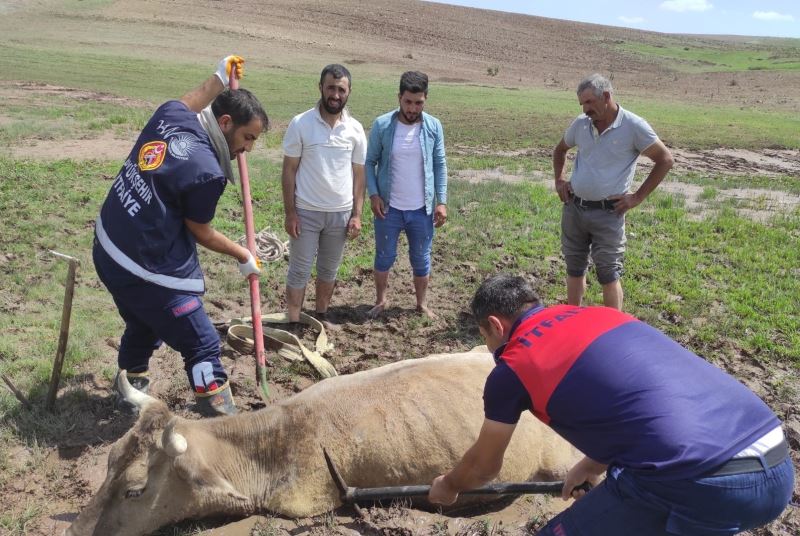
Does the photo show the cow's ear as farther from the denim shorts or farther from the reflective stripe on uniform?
the denim shorts

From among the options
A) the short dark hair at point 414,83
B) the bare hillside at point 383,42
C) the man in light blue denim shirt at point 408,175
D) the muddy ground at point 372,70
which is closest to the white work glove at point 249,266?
the muddy ground at point 372,70

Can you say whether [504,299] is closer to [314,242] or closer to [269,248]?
[314,242]

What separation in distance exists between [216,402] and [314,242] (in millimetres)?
2258

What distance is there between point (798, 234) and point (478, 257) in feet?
16.5

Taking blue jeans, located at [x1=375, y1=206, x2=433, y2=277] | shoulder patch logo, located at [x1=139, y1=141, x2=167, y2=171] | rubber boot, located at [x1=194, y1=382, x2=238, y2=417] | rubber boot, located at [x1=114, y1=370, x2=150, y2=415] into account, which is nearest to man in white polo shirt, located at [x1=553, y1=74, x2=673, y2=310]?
blue jeans, located at [x1=375, y1=206, x2=433, y2=277]

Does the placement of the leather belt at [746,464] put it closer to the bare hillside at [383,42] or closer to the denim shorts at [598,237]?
the denim shorts at [598,237]

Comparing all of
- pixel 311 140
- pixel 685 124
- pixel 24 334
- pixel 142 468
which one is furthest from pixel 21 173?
pixel 685 124

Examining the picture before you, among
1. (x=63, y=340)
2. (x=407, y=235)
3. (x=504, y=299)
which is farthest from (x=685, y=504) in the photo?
(x=407, y=235)

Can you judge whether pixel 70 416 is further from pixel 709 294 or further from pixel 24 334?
pixel 709 294

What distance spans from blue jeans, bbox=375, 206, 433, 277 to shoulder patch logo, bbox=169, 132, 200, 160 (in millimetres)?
2900

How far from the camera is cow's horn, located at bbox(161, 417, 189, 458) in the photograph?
394 cm

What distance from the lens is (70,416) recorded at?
17.0 ft

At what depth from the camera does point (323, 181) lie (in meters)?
6.48

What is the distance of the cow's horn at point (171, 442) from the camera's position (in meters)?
3.94
